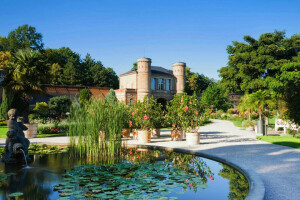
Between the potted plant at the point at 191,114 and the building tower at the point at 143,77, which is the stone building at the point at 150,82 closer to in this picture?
the building tower at the point at 143,77

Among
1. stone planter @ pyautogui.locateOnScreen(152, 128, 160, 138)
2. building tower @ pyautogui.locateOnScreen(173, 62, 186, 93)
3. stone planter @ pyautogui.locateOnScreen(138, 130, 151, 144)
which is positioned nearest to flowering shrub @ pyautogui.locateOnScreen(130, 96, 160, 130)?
stone planter @ pyautogui.locateOnScreen(138, 130, 151, 144)

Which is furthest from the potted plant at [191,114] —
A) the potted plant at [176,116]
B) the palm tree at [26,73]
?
the palm tree at [26,73]

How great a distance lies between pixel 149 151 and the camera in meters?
7.96

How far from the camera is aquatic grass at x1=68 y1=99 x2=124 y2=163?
6.29m

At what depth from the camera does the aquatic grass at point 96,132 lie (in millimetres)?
6285

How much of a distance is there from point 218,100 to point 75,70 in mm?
22859

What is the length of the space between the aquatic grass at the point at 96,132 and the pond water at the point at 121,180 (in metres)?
0.34

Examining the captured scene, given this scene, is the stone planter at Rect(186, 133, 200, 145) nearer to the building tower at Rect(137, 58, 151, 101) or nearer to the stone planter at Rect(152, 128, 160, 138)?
the stone planter at Rect(152, 128, 160, 138)

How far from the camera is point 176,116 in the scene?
1002 cm

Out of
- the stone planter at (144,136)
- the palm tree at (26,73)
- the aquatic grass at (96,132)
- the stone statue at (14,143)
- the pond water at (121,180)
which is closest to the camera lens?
the pond water at (121,180)

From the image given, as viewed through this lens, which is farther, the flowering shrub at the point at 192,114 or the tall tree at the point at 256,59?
the tall tree at the point at 256,59

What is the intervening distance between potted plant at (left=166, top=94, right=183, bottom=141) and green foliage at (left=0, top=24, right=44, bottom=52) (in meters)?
36.0

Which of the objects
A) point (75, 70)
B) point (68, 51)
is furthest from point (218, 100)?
point (68, 51)

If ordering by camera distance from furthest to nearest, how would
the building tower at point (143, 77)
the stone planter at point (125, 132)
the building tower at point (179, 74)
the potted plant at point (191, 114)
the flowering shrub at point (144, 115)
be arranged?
1. the building tower at point (179, 74)
2. the building tower at point (143, 77)
3. the stone planter at point (125, 132)
4. the flowering shrub at point (144, 115)
5. the potted plant at point (191, 114)
